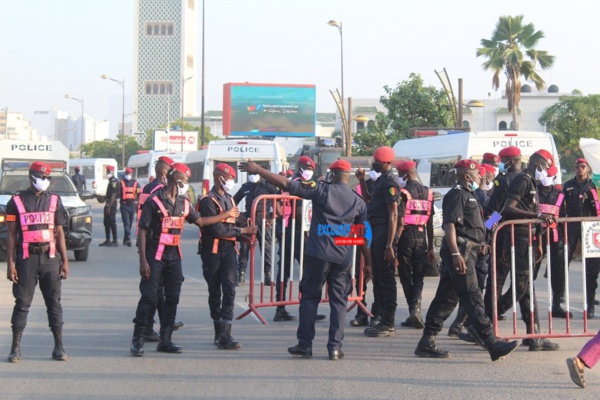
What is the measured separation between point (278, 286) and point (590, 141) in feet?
38.8

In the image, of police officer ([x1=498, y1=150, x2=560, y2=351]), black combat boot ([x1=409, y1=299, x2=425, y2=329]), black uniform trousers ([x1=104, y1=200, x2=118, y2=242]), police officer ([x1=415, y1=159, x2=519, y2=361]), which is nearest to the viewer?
police officer ([x1=415, y1=159, x2=519, y2=361])

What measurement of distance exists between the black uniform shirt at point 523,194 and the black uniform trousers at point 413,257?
1250 millimetres

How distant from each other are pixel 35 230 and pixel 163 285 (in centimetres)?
134

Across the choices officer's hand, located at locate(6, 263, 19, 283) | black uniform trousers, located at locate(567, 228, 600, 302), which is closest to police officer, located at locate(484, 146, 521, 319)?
black uniform trousers, located at locate(567, 228, 600, 302)

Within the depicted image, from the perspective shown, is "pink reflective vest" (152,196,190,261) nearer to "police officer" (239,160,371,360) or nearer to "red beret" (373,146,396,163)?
"police officer" (239,160,371,360)

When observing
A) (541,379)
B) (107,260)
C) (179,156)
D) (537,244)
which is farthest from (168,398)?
(179,156)

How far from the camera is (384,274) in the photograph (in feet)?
33.3

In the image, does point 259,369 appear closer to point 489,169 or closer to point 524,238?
point 524,238

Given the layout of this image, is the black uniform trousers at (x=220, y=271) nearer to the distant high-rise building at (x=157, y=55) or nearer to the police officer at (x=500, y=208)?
the police officer at (x=500, y=208)

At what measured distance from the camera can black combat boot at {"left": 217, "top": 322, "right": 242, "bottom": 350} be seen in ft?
30.3

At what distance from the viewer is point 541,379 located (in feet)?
26.0

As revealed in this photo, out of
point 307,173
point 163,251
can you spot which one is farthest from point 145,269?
point 307,173

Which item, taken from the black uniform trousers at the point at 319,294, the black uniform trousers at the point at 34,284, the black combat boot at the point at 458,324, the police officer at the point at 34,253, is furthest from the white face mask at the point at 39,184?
the black combat boot at the point at 458,324

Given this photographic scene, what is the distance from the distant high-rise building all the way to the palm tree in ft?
416
